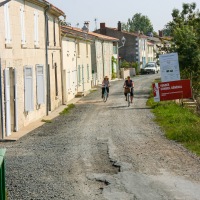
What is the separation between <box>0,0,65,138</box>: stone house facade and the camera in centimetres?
1666

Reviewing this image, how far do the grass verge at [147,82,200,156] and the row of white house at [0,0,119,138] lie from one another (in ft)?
15.9

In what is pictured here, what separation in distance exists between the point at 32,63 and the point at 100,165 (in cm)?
1034

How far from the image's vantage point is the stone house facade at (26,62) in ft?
54.6

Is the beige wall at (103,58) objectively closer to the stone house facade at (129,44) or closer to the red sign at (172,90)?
the stone house facade at (129,44)

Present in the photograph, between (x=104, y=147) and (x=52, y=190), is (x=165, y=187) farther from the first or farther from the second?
(x=104, y=147)

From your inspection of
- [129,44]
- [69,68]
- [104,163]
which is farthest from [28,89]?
[129,44]

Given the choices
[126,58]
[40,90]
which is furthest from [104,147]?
[126,58]

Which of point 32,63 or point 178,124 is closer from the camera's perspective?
point 178,124

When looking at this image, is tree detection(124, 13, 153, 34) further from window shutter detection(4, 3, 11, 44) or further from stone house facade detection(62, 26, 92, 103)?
window shutter detection(4, 3, 11, 44)

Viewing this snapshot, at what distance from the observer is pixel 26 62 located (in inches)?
778

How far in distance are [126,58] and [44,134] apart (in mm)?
63107

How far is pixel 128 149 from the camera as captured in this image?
43.9 feet

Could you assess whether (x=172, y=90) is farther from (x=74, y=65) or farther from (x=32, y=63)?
(x=74, y=65)

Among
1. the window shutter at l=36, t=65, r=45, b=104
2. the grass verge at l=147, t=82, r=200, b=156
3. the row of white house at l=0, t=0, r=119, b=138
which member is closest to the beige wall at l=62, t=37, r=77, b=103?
the row of white house at l=0, t=0, r=119, b=138
